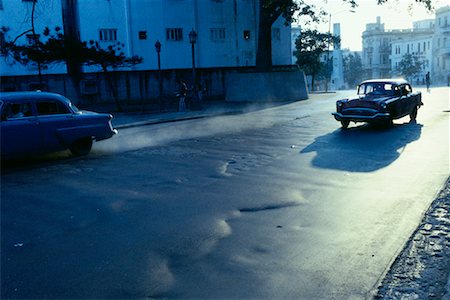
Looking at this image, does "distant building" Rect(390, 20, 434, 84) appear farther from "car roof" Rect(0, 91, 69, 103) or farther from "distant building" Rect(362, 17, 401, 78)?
"car roof" Rect(0, 91, 69, 103)

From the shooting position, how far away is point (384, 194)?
6.76 metres

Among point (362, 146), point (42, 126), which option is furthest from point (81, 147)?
point (362, 146)

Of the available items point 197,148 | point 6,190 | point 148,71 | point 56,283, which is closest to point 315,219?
point 56,283

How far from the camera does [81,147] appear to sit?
11172 millimetres

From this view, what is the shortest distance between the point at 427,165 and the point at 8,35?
3381 centimetres

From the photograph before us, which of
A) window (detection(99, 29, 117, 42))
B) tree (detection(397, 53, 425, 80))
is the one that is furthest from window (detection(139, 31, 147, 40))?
tree (detection(397, 53, 425, 80))

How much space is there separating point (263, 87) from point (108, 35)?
548 inches

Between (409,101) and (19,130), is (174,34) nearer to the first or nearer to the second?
(409,101)

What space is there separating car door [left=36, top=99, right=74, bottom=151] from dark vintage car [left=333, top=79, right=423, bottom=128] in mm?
8569

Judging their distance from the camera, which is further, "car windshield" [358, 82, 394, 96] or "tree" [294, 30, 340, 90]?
"tree" [294, 30, 340, 90]

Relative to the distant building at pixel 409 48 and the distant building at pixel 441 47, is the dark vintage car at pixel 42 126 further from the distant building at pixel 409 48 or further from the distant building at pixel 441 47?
the distant building at pixel 409 48

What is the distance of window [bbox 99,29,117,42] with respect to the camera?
36.4m

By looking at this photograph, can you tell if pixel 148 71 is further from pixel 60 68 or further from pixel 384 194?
pixel 384 194

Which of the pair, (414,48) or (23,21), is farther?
(414,48)
